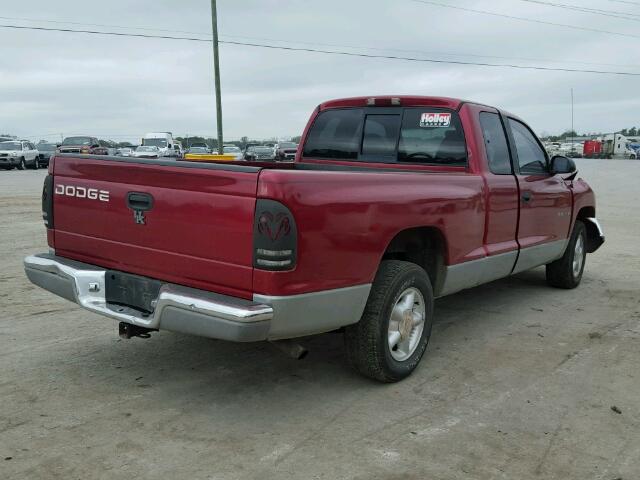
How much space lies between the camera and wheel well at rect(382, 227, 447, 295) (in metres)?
4.28

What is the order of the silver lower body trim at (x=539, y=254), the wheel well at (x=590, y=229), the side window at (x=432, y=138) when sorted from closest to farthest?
the side window at (x=432, y=138), the silver lower body trim at (x=539, y=254), the wheel well at (x=590, y=229)

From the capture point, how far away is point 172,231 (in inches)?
135

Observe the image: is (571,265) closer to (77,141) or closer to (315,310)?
(315,310)

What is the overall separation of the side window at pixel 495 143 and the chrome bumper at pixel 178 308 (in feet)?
8.90

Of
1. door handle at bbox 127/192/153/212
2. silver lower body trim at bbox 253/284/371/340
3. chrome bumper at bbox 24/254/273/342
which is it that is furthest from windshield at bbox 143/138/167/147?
silver lower body trim at bbox 253/284/371/340

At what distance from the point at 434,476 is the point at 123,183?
2.32 metres

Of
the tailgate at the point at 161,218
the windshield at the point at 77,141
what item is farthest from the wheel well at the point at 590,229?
the windshield at the point at 77,141

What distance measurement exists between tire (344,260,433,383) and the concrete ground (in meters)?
0.15

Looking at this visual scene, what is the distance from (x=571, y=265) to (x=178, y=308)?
4.93 metres

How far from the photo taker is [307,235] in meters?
3.19

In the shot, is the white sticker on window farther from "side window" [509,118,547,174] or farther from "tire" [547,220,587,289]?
"tire" [547,220,587,289]

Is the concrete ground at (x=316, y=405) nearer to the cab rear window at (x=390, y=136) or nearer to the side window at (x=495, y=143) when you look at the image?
the side window at (x=495, y=143)

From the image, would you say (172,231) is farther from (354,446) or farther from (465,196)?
(465,196)

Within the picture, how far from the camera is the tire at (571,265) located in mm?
6730
